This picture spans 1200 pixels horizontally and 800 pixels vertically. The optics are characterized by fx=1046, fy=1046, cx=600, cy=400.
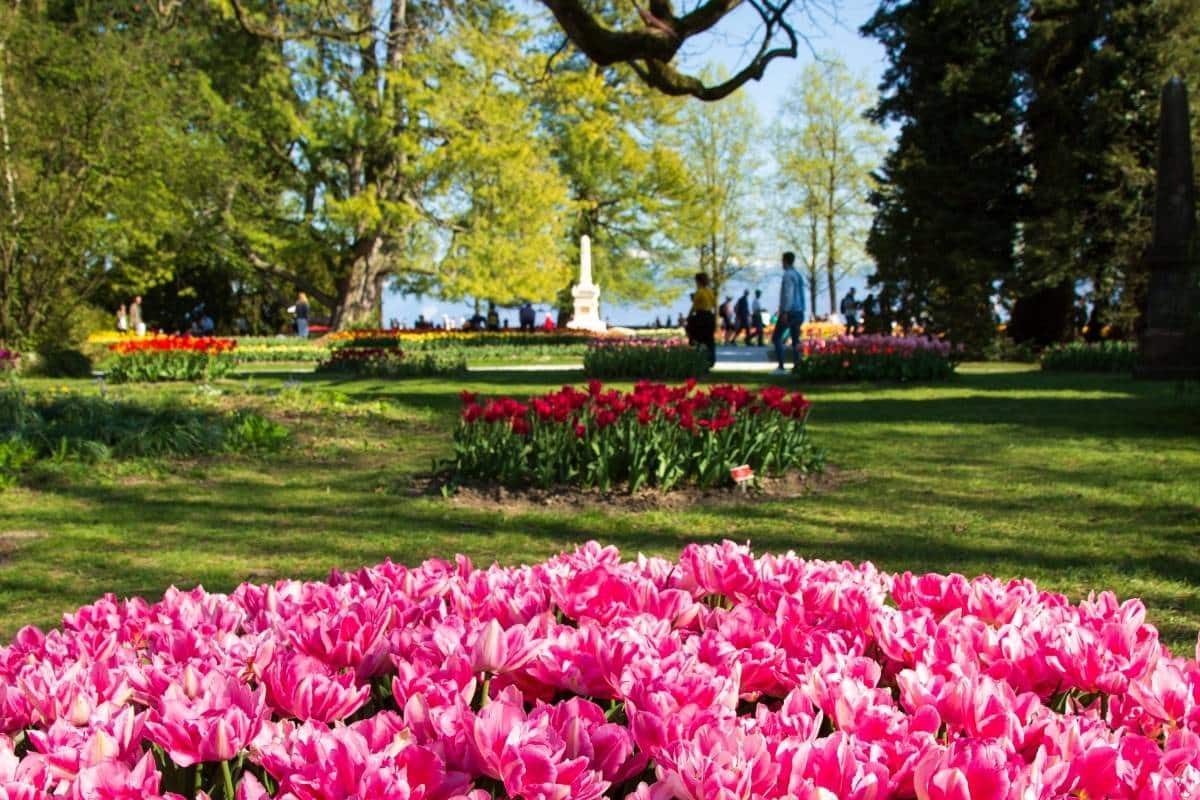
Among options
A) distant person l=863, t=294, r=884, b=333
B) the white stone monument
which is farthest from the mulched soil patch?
the white stone monument

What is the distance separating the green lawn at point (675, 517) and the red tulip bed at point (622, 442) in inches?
17.9

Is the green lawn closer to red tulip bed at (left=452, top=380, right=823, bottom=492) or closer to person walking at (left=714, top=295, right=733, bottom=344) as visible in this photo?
red tulip bed at (left=452, top=380, right=823, bottom=492)

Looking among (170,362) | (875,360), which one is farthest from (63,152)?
(875,360)

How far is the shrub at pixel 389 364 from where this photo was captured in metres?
17.7

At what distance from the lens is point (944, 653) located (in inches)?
71.0

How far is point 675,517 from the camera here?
586cm

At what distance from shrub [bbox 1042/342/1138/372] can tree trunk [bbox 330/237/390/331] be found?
65.8ft

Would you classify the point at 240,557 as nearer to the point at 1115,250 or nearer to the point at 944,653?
the point at 944,653

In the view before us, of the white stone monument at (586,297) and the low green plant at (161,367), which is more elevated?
the white stone monument at (586,297)

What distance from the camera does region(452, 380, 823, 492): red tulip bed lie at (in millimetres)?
6449

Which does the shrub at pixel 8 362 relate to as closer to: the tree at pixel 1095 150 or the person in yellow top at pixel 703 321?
the person in yellow top at pixel 703 321

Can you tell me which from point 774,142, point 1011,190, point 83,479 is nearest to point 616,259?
point 774,142

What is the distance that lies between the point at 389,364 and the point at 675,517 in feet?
41.6

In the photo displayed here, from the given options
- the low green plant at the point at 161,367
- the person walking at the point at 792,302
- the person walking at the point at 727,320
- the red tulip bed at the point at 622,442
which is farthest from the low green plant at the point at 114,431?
the person walking at the point at 727,320
